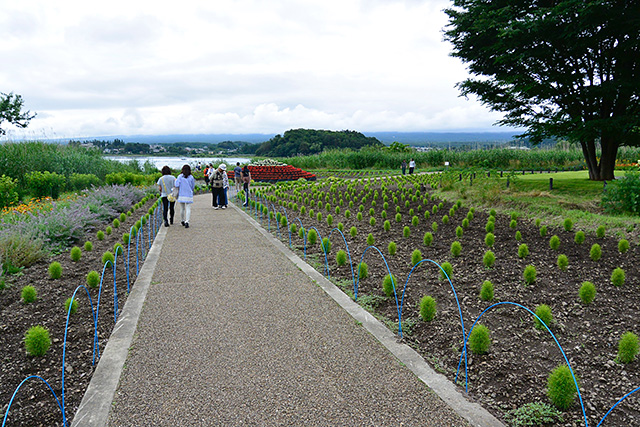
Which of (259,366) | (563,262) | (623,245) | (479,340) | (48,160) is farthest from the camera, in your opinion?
(48,160)

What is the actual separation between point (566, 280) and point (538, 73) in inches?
439

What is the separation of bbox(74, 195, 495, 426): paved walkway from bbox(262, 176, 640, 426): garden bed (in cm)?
48

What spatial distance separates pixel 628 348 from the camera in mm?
3812

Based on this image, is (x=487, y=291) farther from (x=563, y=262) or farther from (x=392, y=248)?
(x=392, y=248)

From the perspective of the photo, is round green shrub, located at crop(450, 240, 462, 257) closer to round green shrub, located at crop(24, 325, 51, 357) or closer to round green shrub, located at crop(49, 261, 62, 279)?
round green shrub, located at crop(24, 325, 51, 357)

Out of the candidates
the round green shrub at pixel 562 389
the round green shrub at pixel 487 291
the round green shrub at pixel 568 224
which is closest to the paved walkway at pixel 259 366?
the round green shrub at pixel 562 389

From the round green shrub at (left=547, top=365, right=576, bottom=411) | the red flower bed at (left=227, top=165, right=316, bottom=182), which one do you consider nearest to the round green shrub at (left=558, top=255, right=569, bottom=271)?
the round green shrub at (left=547, top=365, right=576, bottom=411)

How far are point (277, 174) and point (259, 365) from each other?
81.3 ft

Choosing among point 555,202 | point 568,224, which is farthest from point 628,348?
point 555,202

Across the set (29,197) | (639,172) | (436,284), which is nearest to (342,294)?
(436,284)

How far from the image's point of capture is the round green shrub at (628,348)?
381 cm

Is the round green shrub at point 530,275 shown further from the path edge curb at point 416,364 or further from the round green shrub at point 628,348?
the path edge curb at point 416,364

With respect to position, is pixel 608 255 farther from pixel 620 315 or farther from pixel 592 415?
pixel 592 415

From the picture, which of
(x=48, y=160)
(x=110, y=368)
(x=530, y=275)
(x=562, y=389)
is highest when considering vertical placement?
(x=48, y=160)
